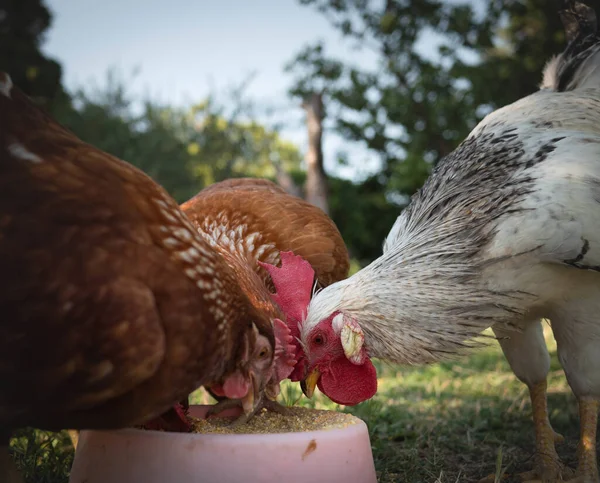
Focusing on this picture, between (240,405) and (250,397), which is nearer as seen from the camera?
(250,397)

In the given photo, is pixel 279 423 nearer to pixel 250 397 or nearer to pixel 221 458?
pixel 250 397

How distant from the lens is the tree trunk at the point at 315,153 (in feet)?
36.0

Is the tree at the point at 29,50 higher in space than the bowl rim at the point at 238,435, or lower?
higher

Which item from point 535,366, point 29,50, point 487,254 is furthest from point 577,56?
point 29,50

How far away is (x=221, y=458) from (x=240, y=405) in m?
0.51

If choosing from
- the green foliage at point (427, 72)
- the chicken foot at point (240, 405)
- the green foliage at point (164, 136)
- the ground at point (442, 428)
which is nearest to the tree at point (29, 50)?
the green foliage at point (164, 136)

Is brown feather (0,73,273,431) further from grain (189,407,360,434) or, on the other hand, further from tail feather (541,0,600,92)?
tail feather (541,0,600,92)

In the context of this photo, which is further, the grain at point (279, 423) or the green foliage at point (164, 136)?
the green foliage at point (164, 136)

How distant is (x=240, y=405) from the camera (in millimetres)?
Result: 2459

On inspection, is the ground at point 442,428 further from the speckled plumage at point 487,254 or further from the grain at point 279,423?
the grain at point 279,423

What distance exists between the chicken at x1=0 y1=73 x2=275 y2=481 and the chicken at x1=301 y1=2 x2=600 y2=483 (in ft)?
2.78

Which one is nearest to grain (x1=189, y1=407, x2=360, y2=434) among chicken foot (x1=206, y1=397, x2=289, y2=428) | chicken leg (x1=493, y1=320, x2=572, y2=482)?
chicken foot (x1=206, y1=397, x2=289, y2=428)

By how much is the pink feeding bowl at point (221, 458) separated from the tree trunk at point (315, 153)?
896 cm

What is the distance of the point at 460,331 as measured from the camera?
2.53 meters
